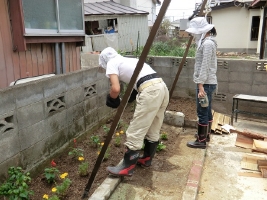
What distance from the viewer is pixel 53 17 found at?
4.88 metres

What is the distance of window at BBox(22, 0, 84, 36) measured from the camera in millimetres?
4402

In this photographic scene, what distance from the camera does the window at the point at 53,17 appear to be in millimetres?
4402

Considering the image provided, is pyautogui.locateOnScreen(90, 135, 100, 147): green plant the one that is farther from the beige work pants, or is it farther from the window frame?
the window frame

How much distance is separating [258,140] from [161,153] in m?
1.57

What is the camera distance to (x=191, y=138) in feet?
16.1

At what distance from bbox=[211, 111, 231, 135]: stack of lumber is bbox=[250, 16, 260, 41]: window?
16041 mm

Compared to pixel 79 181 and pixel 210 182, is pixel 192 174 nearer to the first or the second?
pixel 210 182

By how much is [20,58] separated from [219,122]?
13.5ft

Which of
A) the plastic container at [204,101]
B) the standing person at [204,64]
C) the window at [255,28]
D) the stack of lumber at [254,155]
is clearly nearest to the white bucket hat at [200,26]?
the standing person at [204,64]

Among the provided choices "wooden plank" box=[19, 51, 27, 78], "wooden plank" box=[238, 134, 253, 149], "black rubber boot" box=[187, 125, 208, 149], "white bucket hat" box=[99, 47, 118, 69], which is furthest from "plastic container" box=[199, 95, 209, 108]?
"wooden plank" box=[19, 51, 27, 78]

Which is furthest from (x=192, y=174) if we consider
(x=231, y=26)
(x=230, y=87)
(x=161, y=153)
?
(x=231, y=26)

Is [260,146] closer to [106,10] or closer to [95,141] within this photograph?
[95,141]

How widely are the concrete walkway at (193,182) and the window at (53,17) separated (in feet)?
9.66

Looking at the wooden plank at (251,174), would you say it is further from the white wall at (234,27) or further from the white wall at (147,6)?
the white wall at (147,6)
